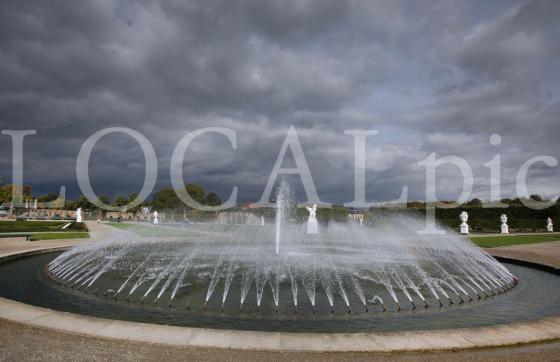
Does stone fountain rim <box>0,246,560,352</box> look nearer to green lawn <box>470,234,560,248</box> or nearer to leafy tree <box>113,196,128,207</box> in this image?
green lawn <box>470,234,560,248</box>

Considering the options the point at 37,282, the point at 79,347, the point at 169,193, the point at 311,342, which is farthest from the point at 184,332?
the point at 169,193

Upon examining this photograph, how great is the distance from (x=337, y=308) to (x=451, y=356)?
4.19m

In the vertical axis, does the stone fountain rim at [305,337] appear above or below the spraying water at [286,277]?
above

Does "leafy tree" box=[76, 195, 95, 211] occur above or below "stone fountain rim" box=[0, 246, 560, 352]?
below

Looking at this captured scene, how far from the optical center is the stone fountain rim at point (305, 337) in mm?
6512

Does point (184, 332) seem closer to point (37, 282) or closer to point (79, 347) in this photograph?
point (79, 347)

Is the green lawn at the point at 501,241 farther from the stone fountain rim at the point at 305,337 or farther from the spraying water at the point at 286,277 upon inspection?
the stone fountain rim at the point at 305,337

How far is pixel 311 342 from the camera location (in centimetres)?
664

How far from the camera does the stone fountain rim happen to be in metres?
6.51

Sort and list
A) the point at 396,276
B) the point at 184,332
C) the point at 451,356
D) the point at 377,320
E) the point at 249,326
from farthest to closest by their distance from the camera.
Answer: the point at 396,276, the point at 377,320, the point at 249,326, the point at 184,332, the point at 451,356

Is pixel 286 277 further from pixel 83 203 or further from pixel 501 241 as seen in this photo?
pixel 83 203

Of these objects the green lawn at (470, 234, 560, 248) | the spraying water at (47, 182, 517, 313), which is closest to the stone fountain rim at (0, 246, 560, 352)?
the spraying water at (47, 182, 517, 313)

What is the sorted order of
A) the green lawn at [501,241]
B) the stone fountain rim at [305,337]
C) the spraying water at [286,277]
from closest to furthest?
the stone fountain rim at [305,337]
the spraying water at [286,277]
the green lawn at [501,241]

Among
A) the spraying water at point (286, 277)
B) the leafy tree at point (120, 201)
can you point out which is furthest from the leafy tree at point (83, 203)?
the spraying water at point (286, 277)
